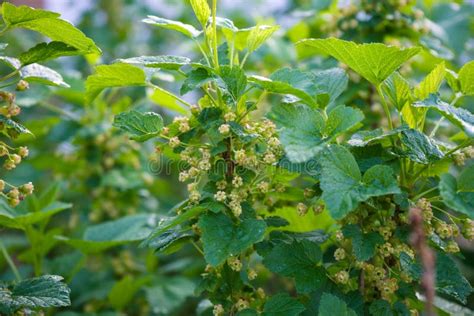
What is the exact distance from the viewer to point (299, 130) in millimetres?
929

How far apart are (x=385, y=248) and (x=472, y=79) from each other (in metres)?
0.32

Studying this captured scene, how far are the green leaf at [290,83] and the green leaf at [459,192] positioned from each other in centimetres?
23

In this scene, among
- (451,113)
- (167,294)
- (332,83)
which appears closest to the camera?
(451,113)

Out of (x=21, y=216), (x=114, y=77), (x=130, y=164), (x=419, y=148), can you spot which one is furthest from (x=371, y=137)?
(x=130, y=164)

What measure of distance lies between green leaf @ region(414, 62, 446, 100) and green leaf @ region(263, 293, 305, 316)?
15.6 inches

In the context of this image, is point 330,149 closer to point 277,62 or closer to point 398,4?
point 398,4

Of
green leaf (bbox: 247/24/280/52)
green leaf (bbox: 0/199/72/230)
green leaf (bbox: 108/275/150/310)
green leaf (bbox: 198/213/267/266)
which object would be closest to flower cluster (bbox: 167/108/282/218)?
green leaf (bbox: 198/213/267/266)

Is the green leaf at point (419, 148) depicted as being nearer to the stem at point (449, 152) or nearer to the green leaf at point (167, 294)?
the stem at point (449, 152)

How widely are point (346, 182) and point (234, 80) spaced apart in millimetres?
229

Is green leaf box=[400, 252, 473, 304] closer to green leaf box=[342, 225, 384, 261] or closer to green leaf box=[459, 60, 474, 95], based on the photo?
green leaf box=[342, 225, 384, 261]

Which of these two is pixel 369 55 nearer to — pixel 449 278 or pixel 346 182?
pixel 346 182

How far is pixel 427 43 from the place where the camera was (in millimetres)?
1533

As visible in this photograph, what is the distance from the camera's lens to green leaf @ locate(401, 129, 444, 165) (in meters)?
0.95

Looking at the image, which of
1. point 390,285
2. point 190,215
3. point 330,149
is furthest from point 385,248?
point 190,215
